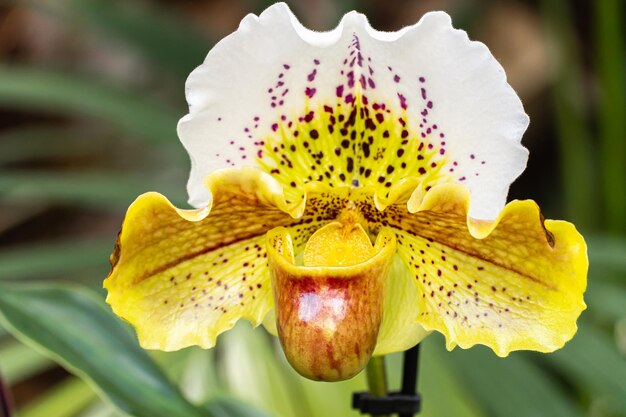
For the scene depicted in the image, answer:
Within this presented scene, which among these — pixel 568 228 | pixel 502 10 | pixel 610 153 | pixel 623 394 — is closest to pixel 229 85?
pixel 568 228

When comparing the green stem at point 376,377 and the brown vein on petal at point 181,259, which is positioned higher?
the brown vein on petal at point 181,259

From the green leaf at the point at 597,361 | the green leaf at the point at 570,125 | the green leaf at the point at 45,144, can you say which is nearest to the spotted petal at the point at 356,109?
the green leaf at the point at 597,361

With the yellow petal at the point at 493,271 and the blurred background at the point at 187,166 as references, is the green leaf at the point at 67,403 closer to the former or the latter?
the blurred background at the point at 187,166

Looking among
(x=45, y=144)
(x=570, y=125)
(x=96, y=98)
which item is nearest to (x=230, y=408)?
(x=96, y=98)

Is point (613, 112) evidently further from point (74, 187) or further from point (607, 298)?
point (74, 187)

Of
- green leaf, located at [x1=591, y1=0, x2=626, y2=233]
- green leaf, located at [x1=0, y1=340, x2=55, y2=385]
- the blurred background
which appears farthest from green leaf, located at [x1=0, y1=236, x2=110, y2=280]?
green leaf, located at [x1=591, y1=0, x2=626, y2=233]

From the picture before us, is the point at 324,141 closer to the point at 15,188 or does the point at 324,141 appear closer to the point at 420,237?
the point at 420,237
